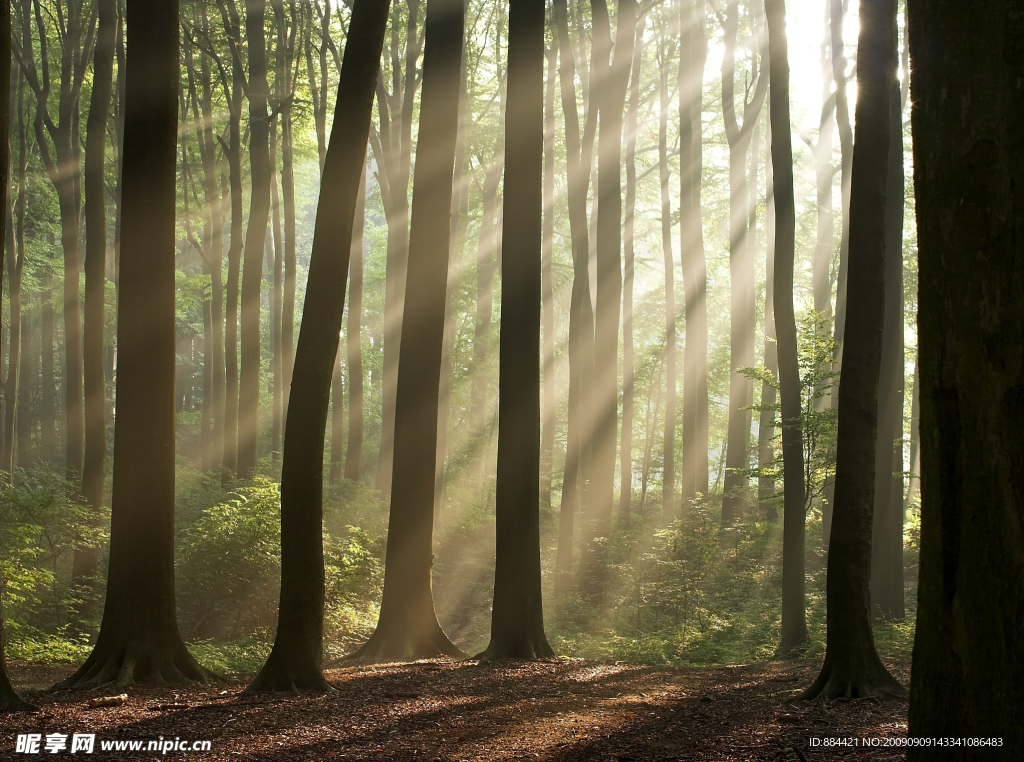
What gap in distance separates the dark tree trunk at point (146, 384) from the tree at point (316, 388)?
1152 millimetres

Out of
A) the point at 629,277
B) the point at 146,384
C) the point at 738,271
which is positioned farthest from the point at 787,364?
the point at 629,277

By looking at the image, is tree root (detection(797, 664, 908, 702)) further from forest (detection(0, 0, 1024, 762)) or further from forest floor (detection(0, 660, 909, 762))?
forest floor (detection(0, 660, 909, 762))

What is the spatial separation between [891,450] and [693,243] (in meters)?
12.6

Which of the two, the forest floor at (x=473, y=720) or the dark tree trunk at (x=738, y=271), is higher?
the dark tree trunk at (x=738, y=271)

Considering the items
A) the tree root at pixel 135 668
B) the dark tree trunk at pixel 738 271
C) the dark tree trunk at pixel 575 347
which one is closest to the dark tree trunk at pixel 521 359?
the tree root at pixel 135 668

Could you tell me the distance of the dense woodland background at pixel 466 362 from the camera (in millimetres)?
13656

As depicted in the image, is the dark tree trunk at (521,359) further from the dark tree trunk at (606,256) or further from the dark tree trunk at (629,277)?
the dark tree trunk at (629,277)

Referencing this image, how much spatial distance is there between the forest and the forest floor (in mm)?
51

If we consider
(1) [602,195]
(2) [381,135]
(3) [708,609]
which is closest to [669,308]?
(1) [602,195]

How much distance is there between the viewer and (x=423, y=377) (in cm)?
1108

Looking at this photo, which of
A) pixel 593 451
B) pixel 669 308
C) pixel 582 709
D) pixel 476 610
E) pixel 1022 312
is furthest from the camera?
pixel 669 308

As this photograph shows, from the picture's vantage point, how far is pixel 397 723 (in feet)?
21.6

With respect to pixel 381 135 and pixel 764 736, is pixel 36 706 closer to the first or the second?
pixel 764 736

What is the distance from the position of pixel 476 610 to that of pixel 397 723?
11.8 m
